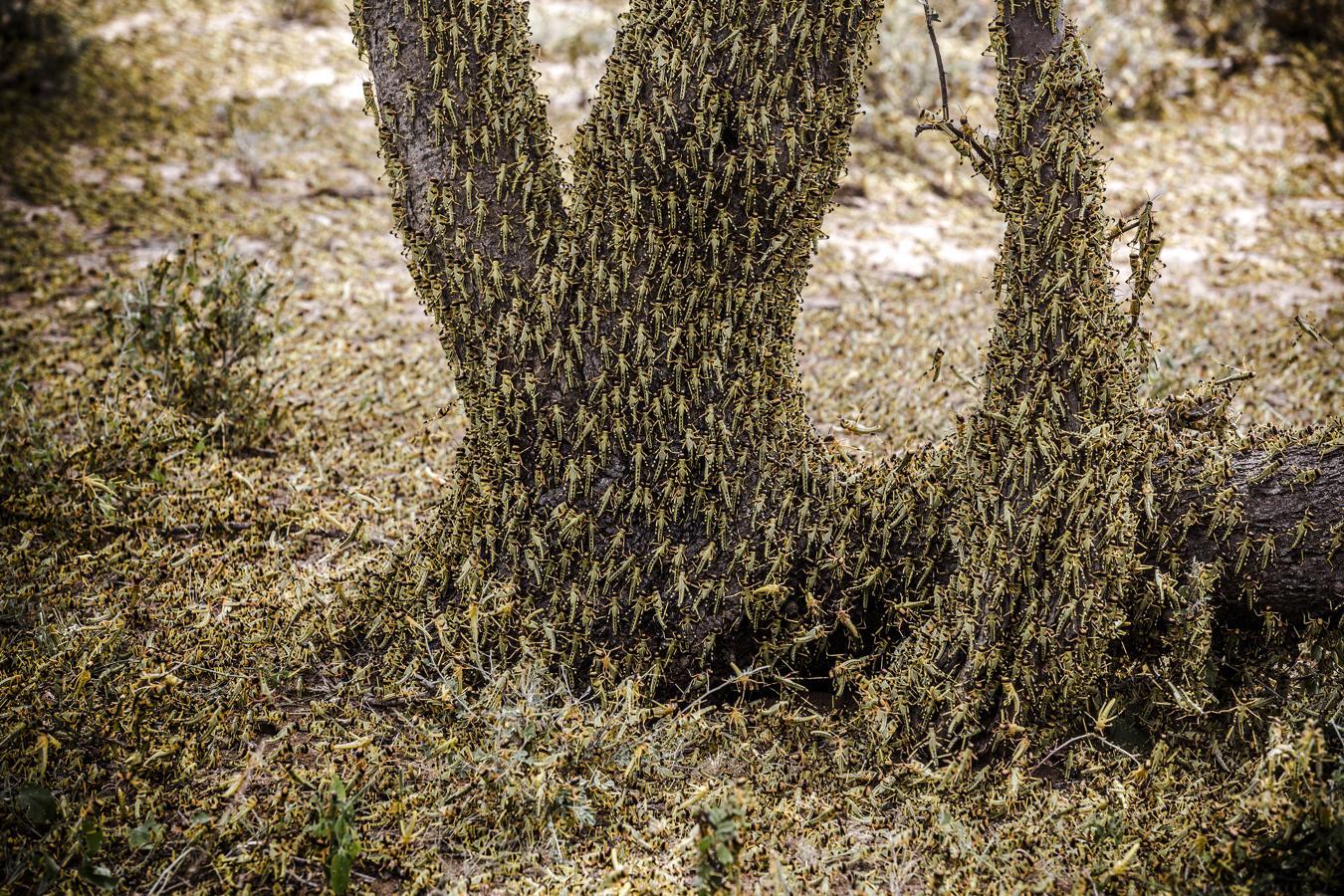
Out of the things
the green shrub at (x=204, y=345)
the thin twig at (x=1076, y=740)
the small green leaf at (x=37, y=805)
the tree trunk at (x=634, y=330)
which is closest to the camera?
the small green leaf at (x=37, y=805)

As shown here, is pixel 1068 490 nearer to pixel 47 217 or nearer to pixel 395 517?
pixel 395 517

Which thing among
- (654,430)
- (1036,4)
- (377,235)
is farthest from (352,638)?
(377,235)

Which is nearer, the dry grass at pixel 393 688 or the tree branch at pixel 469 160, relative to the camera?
the dry grass at pixel 393 688

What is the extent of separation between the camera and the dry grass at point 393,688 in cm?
217

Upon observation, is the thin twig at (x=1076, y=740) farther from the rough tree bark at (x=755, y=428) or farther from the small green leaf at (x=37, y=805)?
the small green leaf at (x=37, y=805)

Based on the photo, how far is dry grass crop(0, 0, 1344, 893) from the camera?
2.17 metres

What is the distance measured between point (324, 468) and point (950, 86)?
5733mm

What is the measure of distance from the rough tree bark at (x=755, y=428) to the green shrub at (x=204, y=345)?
1406mm

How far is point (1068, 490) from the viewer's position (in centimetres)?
239

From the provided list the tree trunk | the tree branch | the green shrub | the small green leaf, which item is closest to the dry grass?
the small green leaf

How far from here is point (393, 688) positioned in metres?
2.65

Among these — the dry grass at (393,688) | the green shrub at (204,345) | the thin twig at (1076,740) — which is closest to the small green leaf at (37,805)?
the dry grass at (393,688)

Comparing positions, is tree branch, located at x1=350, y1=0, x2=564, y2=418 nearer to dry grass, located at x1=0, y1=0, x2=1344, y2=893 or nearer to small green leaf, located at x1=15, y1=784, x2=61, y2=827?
dry grass, located at x1=0, y1=0, x2=1344, y2=893

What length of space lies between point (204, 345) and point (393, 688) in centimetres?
191
